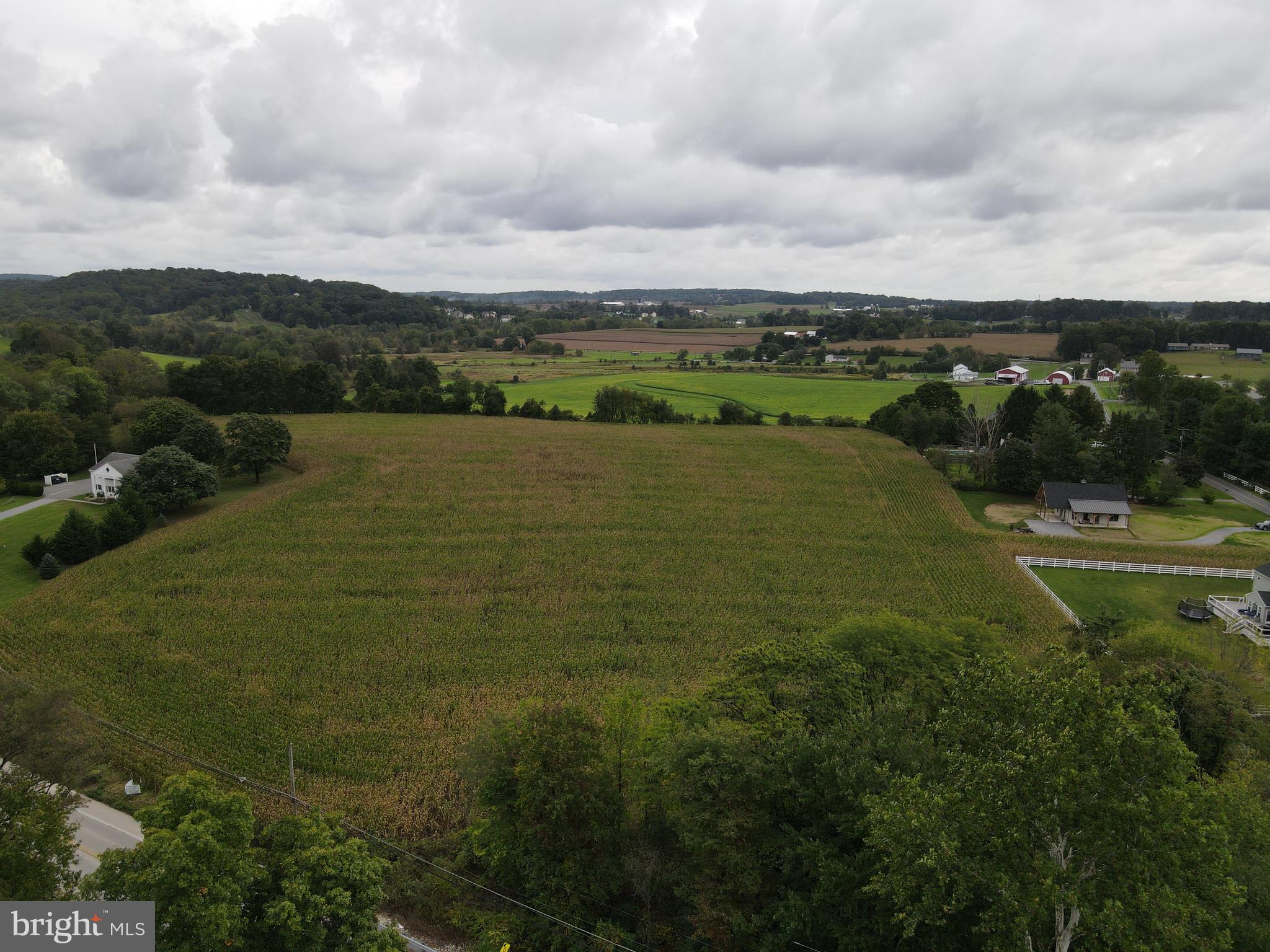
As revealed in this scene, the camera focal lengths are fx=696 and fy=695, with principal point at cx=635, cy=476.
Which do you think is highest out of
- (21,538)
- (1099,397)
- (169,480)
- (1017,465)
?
(1099,397)

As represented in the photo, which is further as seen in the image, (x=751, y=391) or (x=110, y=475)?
(x=751, y=391)

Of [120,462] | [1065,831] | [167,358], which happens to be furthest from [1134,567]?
[167,358]

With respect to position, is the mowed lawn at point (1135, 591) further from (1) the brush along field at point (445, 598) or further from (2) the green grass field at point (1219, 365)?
(2) the green grass field at point (1219, 365)

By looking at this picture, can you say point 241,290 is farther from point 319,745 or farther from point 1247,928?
point 1247,928

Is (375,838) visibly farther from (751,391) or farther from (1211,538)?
(751,391)

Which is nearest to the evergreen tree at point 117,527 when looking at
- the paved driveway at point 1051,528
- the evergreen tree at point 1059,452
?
the paved driveway at point 1051,528

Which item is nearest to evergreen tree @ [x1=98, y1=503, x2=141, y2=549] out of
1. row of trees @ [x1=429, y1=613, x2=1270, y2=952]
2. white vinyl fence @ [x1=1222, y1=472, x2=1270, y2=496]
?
row of trees @ [x1=429, y1=613, x2=1270, y2=952]

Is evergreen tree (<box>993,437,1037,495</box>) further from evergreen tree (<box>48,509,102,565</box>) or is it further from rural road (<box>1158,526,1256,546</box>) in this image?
evergreen tree (<box>48,509,102,565</box>)
